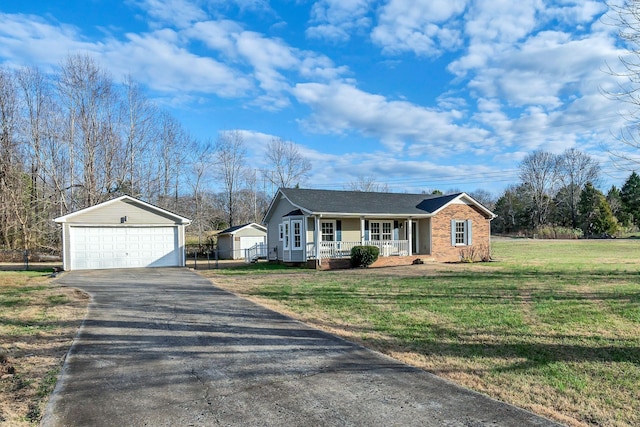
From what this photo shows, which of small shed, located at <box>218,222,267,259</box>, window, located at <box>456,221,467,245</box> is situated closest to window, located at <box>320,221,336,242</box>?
window, located at <box>456,221,467,245</box>

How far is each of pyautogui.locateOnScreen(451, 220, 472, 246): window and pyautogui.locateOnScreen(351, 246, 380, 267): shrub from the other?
20.5ft

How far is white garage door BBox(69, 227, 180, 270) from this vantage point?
2133cm

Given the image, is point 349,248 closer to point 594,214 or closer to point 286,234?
point 286,234

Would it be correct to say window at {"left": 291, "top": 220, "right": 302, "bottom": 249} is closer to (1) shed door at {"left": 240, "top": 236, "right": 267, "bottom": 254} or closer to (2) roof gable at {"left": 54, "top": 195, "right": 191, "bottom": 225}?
(2) roof gable at {"left": 54, "top": 195, "right": 191, "bottom": 225}

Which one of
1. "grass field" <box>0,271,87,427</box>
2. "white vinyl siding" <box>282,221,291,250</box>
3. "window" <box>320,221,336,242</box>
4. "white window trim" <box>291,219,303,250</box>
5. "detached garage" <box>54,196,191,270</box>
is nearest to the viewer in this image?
"grass field" <box>0,271,87,427</box>

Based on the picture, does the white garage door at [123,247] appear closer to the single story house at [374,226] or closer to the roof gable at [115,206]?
the roof gable at [115,206]

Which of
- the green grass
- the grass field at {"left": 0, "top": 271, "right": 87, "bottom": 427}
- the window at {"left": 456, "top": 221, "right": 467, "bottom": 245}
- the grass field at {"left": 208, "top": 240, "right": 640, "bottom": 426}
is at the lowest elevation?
the green grass

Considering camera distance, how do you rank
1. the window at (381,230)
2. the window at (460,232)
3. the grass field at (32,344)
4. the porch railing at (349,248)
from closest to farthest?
1. the grass field at (32,344)
2. the porch railing at (349,248)
3. the window at (381,230)
4. the window at (460,232)

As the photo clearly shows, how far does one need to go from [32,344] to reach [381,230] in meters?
19.5

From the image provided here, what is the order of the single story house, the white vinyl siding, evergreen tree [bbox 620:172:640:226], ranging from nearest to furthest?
1. the single story house
2. the white vinyl siding
3. evergreen tree [bbox 620:172:640:226]

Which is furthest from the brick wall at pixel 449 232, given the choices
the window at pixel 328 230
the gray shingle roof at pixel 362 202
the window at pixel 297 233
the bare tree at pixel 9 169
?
the bare tree at pixel 9 169

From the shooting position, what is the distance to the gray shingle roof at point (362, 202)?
882 inches

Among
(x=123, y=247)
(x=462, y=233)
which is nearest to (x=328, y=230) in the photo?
(x=462, y=233)

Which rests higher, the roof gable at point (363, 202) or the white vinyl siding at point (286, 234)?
the roof gable at point (363, 202)
